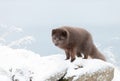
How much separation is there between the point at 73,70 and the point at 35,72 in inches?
67.7

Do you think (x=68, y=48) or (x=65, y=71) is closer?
(x=65, y=71)

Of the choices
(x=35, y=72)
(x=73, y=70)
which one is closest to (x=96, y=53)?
(x=73, y=70)

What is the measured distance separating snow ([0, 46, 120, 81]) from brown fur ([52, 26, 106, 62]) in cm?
49

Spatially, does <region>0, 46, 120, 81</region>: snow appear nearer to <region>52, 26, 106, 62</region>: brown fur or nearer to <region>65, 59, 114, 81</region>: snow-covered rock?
<region>65, 59, 114, 81</region>: snow-covered rock

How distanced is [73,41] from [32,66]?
235cm

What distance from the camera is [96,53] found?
1792 cm

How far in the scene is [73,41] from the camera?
16.0 meters

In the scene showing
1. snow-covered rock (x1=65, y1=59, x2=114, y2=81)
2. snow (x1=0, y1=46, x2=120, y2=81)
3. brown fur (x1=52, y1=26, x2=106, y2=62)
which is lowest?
snow-covered rock (x1=65, y1=59, x2=114, y2=81)

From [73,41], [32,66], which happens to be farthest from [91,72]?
[32,66]

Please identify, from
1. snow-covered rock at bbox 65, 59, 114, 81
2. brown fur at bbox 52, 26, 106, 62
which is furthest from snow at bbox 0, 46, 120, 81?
brown fur at bbox 52, 26, 106, 62

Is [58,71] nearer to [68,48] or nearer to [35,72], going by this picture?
Answer: [35,72]

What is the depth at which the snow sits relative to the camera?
1373cm

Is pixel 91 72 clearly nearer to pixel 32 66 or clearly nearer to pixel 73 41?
pixel 73 41

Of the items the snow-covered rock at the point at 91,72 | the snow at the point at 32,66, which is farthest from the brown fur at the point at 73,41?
the snow-covered rock at the point at 91,72
